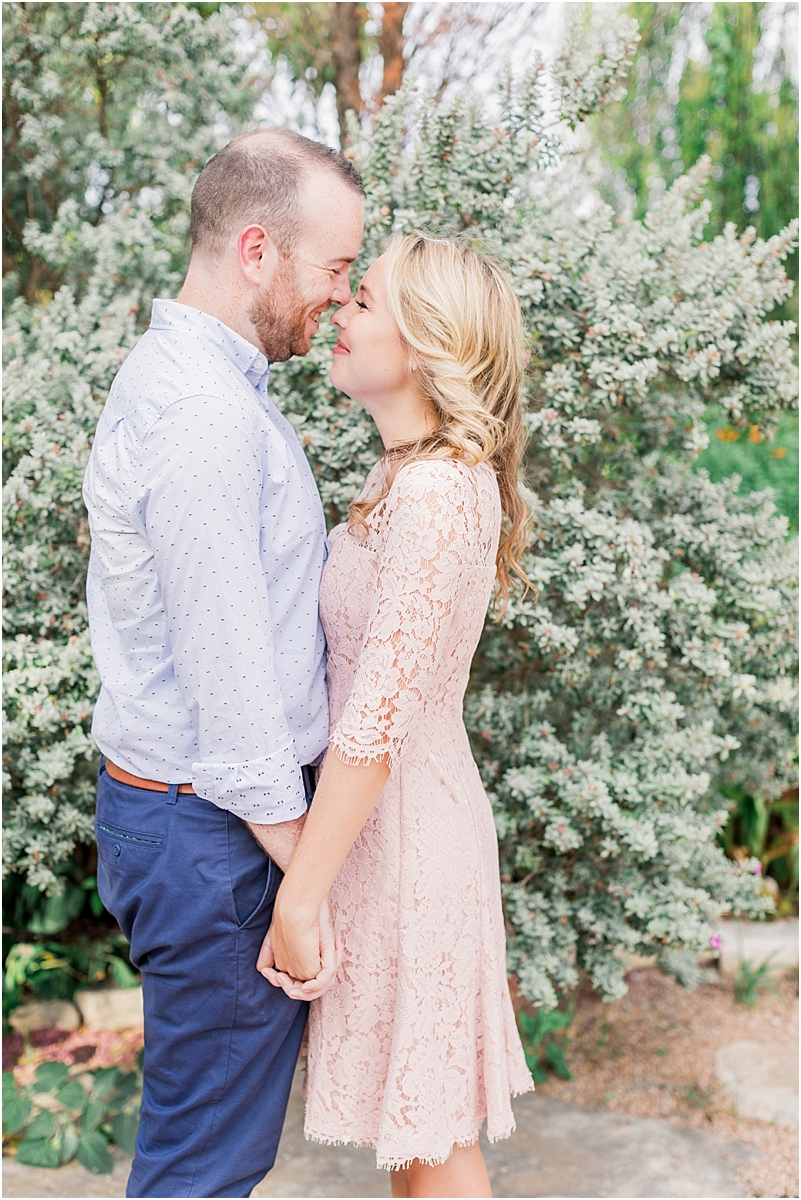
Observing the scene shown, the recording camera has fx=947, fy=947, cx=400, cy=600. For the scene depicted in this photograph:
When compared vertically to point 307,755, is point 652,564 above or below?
above

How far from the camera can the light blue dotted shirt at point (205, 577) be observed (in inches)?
59.4

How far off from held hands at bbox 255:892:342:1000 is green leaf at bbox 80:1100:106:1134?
55.4 inches

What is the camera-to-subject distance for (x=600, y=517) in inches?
102

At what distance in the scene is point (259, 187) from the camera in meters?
1.74

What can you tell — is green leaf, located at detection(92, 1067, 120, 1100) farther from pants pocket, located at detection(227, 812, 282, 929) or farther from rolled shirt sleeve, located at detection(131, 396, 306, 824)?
rolled shirt sleeve, located at detection(131, 396, 306, 824)

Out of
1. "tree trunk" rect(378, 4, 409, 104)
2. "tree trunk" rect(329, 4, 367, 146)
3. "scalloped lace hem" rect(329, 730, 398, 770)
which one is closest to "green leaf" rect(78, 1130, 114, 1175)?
"scalloped lace hem" rect(329, 730, 398, 770)

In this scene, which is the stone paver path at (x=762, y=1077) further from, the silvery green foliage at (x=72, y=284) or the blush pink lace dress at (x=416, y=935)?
the silvery green foliage at (x=72, y=284)

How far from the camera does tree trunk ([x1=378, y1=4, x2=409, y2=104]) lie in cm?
433

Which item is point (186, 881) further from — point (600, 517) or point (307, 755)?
point (600, 517)

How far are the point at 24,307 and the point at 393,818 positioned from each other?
2.80m

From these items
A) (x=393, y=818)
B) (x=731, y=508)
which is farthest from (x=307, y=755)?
(x=731, y=508)

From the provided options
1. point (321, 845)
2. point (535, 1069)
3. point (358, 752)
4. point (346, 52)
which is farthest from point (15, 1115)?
point (346, 52)

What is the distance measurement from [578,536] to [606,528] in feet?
0.26

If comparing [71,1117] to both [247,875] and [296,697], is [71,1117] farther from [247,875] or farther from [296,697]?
[296,697]
